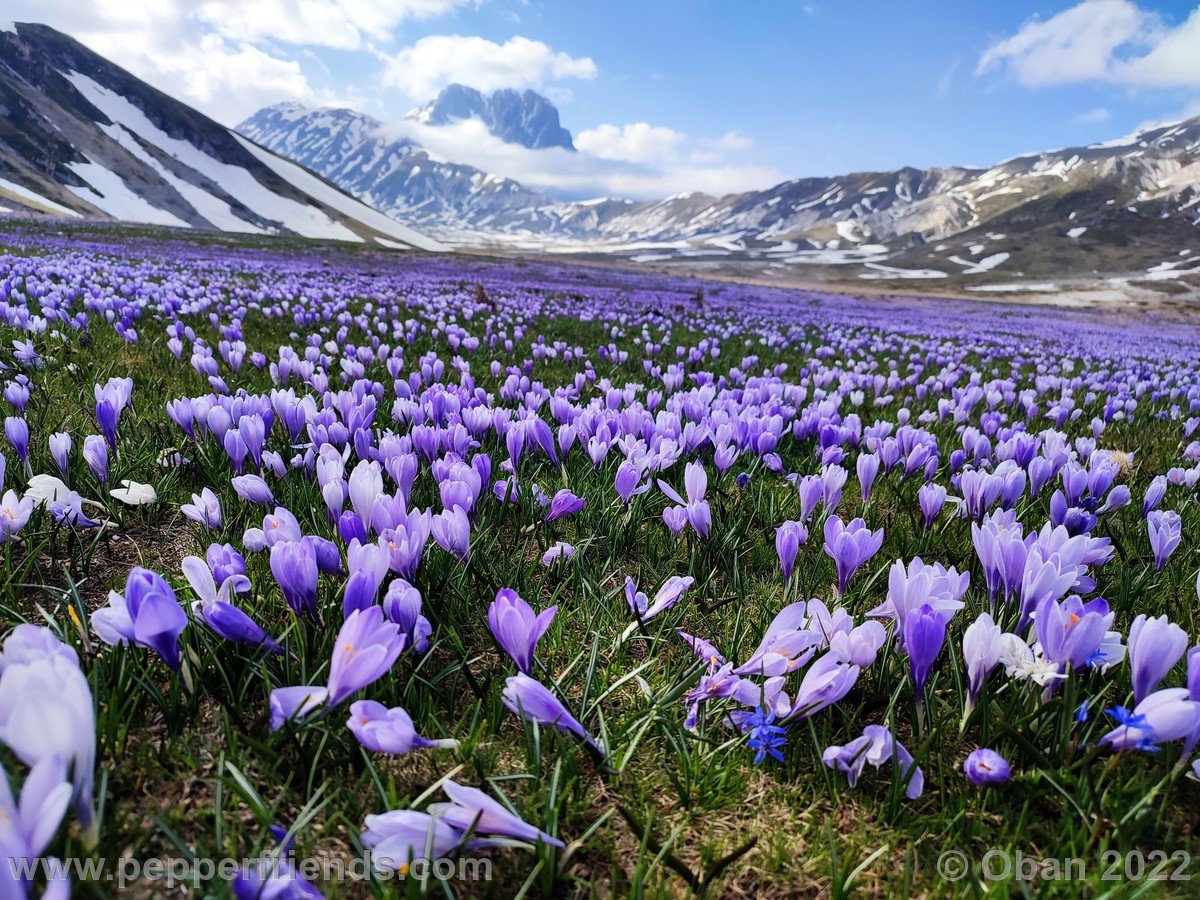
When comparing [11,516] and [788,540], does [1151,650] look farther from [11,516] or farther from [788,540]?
[11,516]

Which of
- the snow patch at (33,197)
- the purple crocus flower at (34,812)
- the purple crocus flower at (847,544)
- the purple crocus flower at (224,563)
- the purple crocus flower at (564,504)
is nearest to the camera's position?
the purple crocus flower at (34,812)

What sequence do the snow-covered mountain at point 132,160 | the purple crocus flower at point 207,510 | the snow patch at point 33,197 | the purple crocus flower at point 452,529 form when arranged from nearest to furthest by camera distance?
the purple crocus flower at point 452,529 < the purple crocus flower at point 207,510 < the snow patch at point 33,197 < the snow-covered mountain at point 132,160

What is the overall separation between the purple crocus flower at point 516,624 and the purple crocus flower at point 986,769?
1.06 meters

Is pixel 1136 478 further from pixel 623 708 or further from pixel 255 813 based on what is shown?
pixel 255 813

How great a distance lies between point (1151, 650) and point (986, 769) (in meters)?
0.54

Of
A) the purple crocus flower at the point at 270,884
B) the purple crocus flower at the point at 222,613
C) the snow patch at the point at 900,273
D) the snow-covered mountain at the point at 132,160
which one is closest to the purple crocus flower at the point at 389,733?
the purple crocus flower at the point at 270,884

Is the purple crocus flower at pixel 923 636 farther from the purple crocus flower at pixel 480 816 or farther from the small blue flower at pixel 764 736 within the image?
the purple crocus flower at pixel 480 816

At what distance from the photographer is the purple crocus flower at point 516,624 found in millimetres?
1606

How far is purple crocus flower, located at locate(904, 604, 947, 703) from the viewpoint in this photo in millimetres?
1683

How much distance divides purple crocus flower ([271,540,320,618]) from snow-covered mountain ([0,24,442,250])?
9263 cm

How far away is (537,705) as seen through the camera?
59.4 inches

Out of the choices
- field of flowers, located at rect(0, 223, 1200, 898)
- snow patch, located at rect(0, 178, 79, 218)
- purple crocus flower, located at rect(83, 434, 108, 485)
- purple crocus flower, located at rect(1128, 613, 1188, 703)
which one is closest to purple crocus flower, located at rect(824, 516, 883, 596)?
field of flowers, located at rect(0, 223, 1200, 898)

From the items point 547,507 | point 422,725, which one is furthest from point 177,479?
point 422,725

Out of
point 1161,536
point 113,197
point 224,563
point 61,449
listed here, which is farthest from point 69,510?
point 113,197
